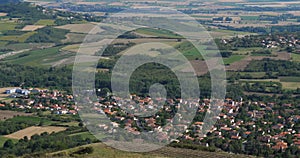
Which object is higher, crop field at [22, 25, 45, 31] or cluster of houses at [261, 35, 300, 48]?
cluster of houses at [261, 35, 300, 48]

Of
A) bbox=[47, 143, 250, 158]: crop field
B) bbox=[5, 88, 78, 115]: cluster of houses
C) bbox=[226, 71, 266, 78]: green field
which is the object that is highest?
bbox=[47, 143, 250, 158]: crop field

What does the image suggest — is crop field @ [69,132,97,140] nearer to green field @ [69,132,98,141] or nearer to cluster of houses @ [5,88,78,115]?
green field @ [69,132,98,141]

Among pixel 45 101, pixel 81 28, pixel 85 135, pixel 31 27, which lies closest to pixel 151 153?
pixel 85 135

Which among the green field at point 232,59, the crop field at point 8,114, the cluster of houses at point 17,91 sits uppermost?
the green field at point 232,59

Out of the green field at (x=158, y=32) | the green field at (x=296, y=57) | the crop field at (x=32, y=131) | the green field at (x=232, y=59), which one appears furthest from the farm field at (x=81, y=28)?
the crop field at (x=32, y=131)

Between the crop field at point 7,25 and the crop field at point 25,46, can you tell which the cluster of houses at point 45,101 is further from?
the crop field at point 7,25

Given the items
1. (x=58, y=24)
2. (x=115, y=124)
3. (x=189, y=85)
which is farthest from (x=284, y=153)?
(x=58, y=24)

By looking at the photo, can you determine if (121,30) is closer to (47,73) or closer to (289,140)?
(47,73)

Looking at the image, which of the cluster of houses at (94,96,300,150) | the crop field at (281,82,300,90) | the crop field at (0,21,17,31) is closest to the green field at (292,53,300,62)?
the crop field at (281,82,300,90)
